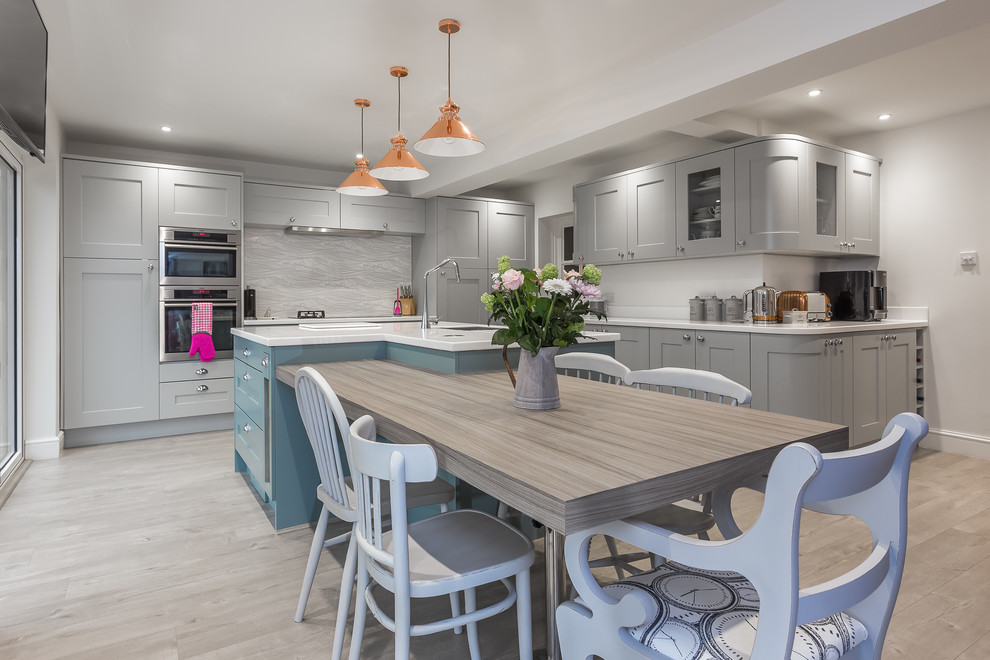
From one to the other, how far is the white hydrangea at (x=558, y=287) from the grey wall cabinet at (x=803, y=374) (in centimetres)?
251

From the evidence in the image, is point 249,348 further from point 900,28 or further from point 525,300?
point 900,28

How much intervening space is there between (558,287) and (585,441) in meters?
0.45

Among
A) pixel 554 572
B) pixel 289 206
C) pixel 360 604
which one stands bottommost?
pixel 360 604

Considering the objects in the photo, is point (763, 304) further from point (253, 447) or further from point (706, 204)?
point (253, 447)

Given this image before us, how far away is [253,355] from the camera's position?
2.92 meters

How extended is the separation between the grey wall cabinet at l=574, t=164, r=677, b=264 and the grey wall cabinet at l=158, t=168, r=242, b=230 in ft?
9.67

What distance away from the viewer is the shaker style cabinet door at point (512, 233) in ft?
19.8

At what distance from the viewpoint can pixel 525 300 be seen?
1624 millimetres

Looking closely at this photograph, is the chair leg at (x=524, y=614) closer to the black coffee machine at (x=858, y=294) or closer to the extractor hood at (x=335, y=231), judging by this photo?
the black coffee machine at (x=858, y=294)

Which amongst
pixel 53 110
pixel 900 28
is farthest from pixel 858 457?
pixel 53 110

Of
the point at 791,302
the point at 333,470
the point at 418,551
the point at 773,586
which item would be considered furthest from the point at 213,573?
the point at 791,302

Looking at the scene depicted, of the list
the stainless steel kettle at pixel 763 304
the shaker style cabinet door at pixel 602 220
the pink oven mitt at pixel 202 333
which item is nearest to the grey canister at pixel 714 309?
the stainless steel kettle at pixel 763 304

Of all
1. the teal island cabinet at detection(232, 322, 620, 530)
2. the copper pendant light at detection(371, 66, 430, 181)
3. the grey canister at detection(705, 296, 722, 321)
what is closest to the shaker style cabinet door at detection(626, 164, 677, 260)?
the grey canister at detection(705, 296, 722, 321)

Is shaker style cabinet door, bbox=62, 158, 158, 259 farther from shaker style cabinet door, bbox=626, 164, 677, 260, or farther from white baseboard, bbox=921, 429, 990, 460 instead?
white baseboard, bbox=921, 429, 990, 460
